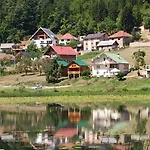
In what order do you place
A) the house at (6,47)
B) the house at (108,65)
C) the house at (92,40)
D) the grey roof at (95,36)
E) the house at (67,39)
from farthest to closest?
the house at (6,47)
the house at (67,39)
the grey roof at (95,36)
the house at (92,40)
the house at (108,65)

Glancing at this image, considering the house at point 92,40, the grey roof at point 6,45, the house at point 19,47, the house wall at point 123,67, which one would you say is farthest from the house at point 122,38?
the grey roof at point 6,45

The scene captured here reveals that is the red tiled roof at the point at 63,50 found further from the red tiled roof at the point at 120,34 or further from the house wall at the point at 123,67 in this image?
the house wall at the point at 123,67

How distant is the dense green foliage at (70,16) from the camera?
277 ft

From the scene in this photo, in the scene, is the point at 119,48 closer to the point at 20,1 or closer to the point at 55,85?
the point at 55,85

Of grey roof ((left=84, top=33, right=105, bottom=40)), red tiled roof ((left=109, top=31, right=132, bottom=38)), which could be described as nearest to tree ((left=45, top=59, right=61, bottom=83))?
red tiled roof ((left=109, top=31, right=132, bottom=38))

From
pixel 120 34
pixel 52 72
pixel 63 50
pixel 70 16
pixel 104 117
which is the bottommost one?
pixel 104 117

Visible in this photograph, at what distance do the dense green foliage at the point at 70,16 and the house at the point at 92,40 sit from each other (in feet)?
16.3

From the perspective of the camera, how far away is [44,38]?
88.7 m

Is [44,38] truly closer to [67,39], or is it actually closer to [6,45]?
[67,39]

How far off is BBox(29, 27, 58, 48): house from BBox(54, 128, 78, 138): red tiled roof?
204ft

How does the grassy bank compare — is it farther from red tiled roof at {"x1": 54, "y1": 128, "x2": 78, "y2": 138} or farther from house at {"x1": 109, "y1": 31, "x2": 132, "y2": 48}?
house at {"x1": 109, "y1": 31, "x2": 132, "y2": 48}

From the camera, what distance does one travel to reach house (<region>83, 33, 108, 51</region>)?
78256 mm

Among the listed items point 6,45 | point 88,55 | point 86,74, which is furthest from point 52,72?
point 6,45

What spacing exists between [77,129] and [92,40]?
5430 centimetres
